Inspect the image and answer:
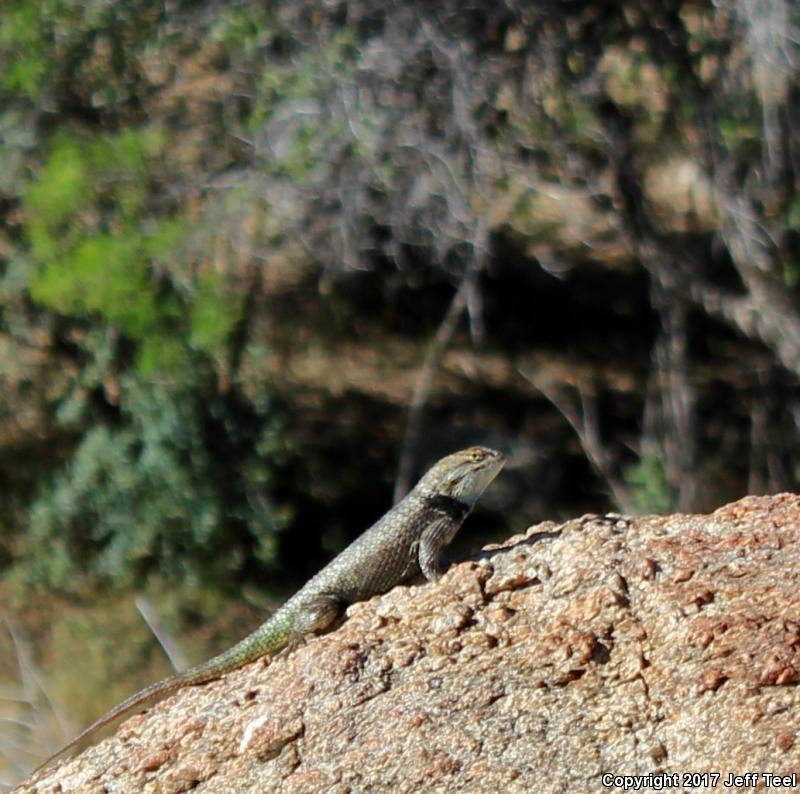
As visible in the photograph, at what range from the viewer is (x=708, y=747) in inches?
137

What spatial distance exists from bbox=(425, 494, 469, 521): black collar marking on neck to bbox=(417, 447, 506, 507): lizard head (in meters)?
0.01

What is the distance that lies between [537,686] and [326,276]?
7.04m

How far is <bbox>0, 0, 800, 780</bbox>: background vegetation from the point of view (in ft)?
29.4

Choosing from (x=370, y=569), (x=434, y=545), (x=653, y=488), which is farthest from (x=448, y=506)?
(x=653, y=488)

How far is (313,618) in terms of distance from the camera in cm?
441

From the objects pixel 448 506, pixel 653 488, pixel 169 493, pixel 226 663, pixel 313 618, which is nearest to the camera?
pixel 313 618

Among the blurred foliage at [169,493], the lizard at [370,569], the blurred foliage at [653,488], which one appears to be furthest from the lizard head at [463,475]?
the blurred foliage at [169,493]

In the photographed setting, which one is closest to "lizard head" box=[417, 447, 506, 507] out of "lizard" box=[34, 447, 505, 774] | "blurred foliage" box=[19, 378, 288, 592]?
"lizard" box=[34, 447, 505, 774]

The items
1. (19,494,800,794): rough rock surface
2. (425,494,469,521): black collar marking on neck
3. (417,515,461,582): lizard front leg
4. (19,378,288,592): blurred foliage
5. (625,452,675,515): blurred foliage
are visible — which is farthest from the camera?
(19,378,288,592): blurred foliage

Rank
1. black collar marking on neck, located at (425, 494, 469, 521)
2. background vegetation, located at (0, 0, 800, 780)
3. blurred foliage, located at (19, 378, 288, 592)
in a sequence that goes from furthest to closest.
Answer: blurred foliage, located at (19, 378, 288, 592)
background vegetation, located at (0, 0, 800, 780)
black collar marking on neck, located at (425, 494, 469, 521)

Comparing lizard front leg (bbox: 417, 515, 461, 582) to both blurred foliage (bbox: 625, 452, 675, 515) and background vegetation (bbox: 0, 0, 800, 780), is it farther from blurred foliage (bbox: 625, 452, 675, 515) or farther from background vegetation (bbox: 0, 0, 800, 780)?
blurred foliage (bbox: 625, 452, 675, 515)

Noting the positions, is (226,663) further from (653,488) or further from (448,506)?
(653,488)

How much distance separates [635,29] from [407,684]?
6.61 meters

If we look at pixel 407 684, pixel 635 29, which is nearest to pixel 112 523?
pixel 635 29
